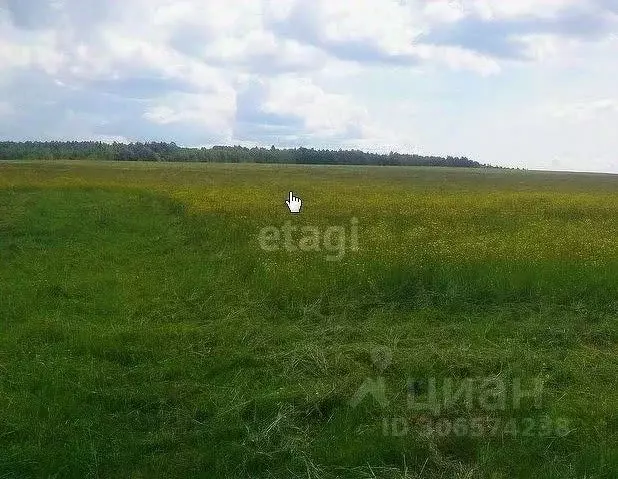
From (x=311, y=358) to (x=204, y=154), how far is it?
426ft

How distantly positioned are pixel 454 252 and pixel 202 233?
709 cm

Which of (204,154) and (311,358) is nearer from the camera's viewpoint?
(311,358)

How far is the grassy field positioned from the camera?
5.93 meters

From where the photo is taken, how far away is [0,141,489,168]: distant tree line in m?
120

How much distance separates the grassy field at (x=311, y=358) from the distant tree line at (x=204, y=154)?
10885 cm

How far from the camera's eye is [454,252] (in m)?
13.5

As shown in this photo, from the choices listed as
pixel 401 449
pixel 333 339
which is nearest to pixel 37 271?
pixel 333 339

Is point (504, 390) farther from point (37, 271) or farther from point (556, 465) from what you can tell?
point (37, 271)

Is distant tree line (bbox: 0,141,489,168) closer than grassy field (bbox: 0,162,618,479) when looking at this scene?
No

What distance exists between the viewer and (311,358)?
815 centimetres

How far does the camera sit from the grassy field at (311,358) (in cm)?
593

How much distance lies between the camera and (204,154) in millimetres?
134625

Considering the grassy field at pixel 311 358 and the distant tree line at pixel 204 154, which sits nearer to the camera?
the grassy field at pixel 311 358

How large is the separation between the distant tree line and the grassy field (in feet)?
357
